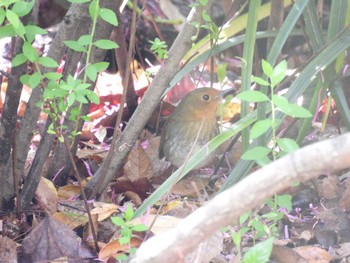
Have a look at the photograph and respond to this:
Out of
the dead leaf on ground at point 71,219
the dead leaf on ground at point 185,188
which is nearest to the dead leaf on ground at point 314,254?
the dead leaf on ground at point 185,188

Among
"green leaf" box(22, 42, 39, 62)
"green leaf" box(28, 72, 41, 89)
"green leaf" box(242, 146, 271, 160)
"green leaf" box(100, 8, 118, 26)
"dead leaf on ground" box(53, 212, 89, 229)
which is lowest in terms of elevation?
"dead leaf on ground" box(53, 212, 89, 229)

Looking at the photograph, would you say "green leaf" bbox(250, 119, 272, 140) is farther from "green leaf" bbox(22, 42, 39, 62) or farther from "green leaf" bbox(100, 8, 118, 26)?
"green leaf" bbox(22, 42, 39, 62)

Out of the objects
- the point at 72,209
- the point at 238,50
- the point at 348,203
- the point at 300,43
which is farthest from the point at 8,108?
the point at 300,43

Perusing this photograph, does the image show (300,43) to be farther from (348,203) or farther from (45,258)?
(45,258)

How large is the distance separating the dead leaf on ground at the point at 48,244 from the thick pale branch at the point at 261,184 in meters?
1.04

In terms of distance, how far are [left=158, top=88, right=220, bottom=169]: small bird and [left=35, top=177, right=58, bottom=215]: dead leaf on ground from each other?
1.95ft

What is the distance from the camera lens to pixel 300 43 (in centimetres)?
425

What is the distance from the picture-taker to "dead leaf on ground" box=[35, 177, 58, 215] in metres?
2.48

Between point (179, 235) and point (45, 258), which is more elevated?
point (179, 235)

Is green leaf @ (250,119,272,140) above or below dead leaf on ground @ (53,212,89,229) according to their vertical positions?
above

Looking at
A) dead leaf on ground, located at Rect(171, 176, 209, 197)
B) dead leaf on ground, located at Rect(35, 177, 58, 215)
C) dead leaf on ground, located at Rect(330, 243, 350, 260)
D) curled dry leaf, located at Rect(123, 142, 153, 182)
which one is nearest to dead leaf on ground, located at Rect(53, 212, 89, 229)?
dead leaf on ground, located at Rect(35, 177, 58, 215)

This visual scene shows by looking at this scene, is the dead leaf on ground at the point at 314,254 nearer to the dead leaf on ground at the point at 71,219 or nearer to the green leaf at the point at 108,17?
the dead leaf on ground at the point at 71,219

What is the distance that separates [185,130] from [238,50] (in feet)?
3.58

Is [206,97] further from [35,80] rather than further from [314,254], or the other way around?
[35,80]
